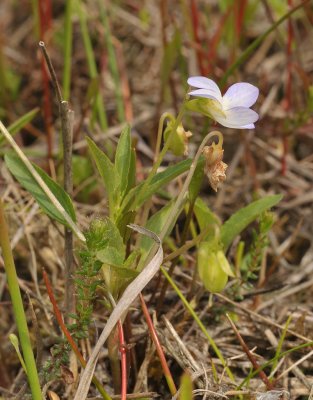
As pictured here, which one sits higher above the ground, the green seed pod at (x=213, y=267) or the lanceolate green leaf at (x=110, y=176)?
the lanceolate green leaf at (x=110, y=176)

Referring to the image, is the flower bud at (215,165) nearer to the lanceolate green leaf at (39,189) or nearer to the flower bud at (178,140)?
the flower bud at (178,140)

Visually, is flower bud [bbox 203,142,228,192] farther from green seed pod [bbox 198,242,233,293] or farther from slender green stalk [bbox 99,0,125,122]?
slender green stalk [bbox 99,0,125,122]

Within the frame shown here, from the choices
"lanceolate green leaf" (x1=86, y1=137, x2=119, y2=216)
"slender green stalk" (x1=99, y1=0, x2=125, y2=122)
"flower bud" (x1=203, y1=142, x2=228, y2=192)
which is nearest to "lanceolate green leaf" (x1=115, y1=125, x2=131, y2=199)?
"lanceolate green leaf" (x1=86, y1=137, x2=119, y2=216)

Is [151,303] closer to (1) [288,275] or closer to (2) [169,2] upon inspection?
(1) [288,275]

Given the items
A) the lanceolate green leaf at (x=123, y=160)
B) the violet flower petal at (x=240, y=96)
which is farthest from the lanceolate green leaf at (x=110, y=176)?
the violet flower petal at (x=240, y=96)

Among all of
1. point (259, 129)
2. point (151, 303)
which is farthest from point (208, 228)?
point (259, 129)
